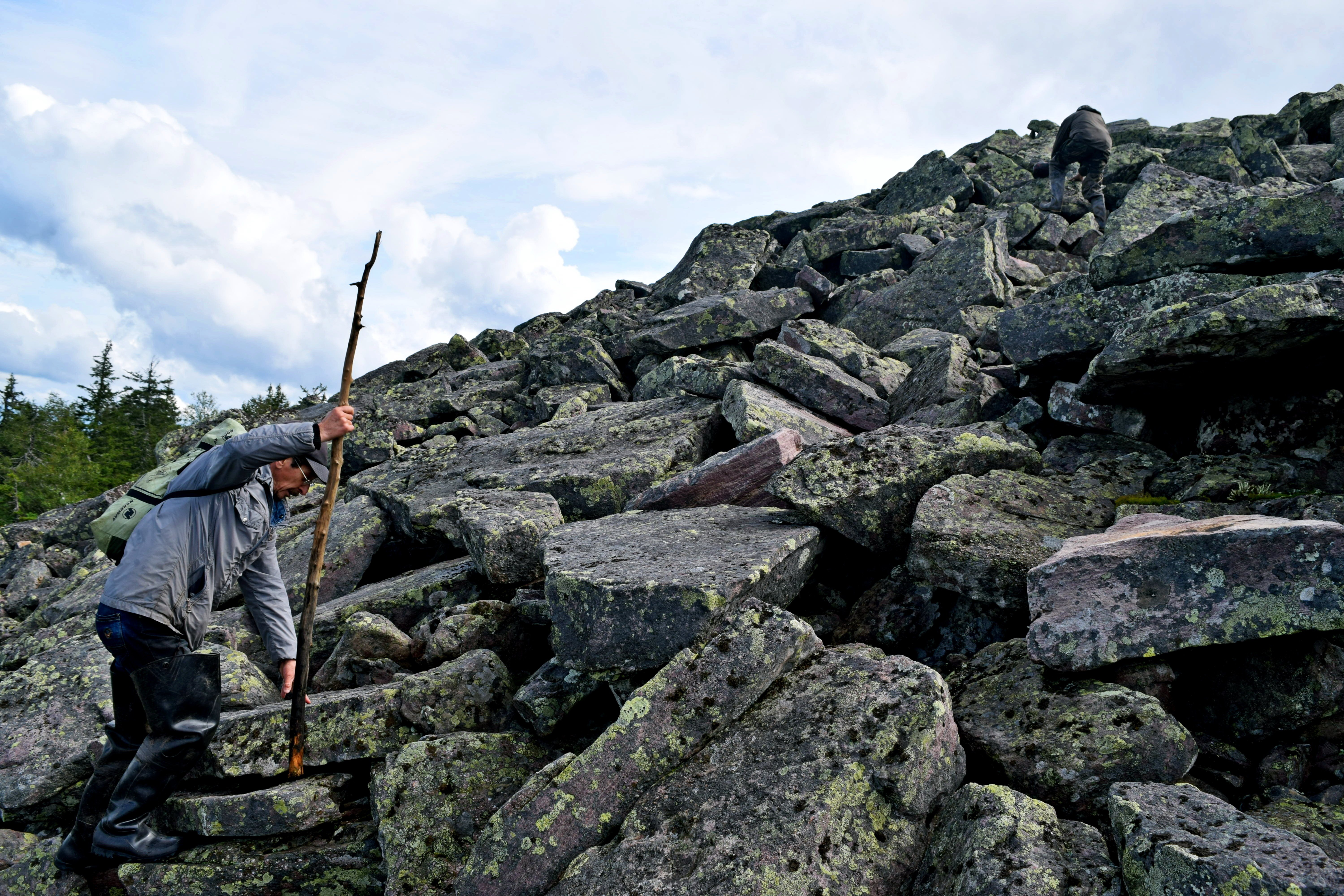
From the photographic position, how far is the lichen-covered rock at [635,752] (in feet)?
17.1

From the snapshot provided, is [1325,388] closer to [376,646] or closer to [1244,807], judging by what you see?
[1244,807]

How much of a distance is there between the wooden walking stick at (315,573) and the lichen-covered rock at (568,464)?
3.47 metres

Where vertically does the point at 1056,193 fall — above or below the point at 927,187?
below

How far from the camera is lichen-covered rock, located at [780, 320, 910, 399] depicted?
14.3 m

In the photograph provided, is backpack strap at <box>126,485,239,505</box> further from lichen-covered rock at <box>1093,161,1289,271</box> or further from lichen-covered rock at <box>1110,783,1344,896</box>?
lichen-covered rock at <box>1093,161,1289,271</box>

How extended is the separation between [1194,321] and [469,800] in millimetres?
8334

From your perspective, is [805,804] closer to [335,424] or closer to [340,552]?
[335,424]

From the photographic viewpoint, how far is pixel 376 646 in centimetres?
870

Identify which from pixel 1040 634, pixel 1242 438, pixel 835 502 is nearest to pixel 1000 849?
pixel 1040 634

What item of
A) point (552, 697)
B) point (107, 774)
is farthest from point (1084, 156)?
point (107, 774)

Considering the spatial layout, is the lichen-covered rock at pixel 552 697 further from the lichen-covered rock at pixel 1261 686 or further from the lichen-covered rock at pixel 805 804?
the lichen-covered rock at pixel 1261 686

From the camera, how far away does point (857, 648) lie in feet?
21.3

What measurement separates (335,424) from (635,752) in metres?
4.09

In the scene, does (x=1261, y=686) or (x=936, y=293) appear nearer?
(x=1261, y=686)
